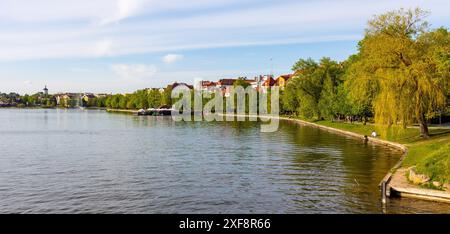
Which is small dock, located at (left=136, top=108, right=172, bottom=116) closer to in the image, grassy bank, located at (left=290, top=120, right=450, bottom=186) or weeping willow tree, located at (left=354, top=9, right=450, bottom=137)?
grassy bank, located at (left=290, top=120, right=450, bottom=186)

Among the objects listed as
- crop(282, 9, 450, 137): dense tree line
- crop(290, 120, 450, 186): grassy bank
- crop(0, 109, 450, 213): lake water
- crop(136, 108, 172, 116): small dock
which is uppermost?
crop(282, 9, 450, 137): dense tree line

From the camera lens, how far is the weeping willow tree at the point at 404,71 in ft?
166

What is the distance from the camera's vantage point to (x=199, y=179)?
3569 centimetres

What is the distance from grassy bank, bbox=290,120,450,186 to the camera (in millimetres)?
29391

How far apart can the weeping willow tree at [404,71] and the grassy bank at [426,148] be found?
81.7 inches

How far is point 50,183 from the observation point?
34344 mm

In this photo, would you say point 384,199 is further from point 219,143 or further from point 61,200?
point 219,143

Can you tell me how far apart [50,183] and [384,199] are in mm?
23704

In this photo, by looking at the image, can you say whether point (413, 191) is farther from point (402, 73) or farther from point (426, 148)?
point (402, 73)

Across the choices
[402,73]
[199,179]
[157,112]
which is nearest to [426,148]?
[402,73]

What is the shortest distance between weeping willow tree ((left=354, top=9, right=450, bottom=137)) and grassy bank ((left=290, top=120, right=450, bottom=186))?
2.08 m

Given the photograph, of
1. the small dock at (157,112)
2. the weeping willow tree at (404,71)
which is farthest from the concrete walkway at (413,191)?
the small dock at (157,112)

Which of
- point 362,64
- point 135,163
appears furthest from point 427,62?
point 135,163

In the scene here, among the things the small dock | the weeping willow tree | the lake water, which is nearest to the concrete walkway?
the lake water
